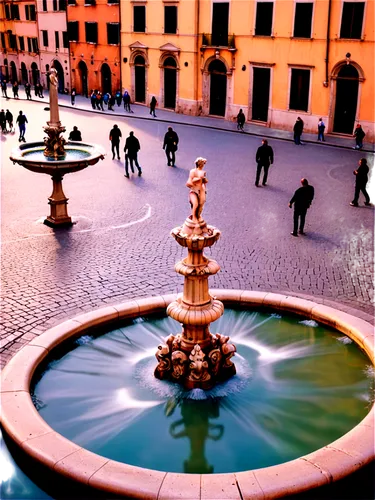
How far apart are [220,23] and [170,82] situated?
5717 millimetres

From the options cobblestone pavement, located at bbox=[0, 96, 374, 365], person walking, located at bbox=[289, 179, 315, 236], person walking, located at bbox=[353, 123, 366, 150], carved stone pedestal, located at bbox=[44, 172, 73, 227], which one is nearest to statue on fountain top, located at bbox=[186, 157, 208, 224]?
cobblestone pavement, located at bbox=[0, 96, 374, 365]

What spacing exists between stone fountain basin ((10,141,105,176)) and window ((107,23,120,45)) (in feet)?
86.2

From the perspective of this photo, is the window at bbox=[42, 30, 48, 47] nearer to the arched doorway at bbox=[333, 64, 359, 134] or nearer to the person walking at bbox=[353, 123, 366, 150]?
the arched doorway at bbox=[333, 64, 359, 134]

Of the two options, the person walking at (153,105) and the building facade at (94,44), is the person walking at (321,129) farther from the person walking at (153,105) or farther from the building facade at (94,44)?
the building facade at (94,44)

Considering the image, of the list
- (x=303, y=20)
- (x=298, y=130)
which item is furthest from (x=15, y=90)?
(x=298, y=130)

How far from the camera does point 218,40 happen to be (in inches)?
1288

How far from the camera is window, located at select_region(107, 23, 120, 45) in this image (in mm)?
39866

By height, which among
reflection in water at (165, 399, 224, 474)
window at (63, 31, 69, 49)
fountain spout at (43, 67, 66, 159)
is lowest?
reflection in water at (165, 399, 224, 474)

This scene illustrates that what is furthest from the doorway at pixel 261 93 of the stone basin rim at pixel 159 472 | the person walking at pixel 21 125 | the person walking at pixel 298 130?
the stone basin rim at pixel 159 472

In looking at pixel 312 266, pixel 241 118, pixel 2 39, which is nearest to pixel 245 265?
pixel 312 266

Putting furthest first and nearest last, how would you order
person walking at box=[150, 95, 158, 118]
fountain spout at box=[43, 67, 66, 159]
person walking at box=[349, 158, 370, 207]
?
person walking at box=[150, 95, 158, 118] < person walking at box=[349, 158, 370, 207] < fountain spout at box=[43, 67, 66, 159]

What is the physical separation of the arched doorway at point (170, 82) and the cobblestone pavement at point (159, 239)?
1514 centimetres

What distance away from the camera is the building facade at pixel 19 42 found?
51688 millimetres

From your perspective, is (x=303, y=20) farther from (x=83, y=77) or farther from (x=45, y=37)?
(x=45, y=37)
